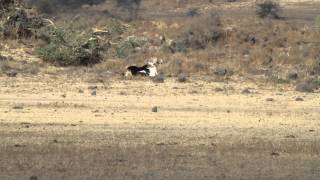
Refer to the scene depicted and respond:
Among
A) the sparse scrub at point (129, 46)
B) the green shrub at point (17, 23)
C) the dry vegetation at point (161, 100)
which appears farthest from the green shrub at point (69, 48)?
the green shrub at point (17, 23)

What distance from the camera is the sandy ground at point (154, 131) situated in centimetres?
981

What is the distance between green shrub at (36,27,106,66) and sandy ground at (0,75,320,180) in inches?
143

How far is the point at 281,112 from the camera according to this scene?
57.3ft

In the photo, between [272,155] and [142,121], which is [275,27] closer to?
[142,121]

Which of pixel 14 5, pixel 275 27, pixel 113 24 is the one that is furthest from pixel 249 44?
pixel 14 5

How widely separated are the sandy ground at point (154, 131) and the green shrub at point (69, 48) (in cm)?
363

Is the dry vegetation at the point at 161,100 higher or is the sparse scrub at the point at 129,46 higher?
the dry vegetation at the point at 161,100

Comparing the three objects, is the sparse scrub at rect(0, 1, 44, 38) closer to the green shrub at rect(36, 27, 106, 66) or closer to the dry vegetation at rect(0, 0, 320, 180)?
the dry vegetation at rect(0, 0, 320, 180)

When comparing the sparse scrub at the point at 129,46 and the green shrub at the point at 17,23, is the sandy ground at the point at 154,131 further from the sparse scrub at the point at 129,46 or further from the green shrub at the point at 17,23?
the sparse scrub at the point at 129,46

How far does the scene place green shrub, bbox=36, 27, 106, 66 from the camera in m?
26.8

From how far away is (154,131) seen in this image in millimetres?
13719

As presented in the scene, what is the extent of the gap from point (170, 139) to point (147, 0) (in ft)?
234

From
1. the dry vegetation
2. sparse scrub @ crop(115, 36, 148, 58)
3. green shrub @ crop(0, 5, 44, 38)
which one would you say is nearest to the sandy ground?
the dry vegetation

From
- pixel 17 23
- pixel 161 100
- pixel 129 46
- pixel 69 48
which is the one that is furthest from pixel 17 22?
pixel 161 100
